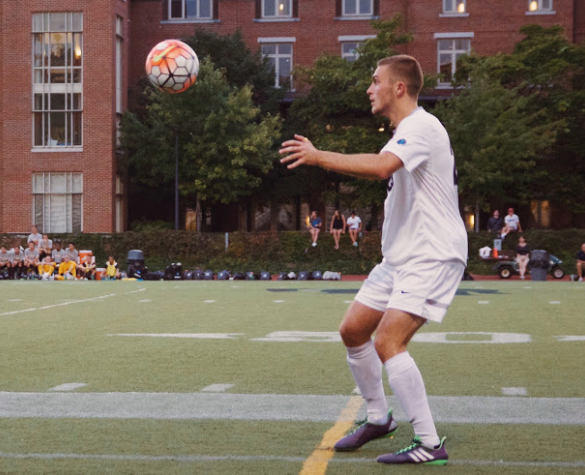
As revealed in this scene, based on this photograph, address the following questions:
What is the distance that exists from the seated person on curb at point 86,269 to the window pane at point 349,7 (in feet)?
68.4

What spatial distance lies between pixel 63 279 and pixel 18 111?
14.8m

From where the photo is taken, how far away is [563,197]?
45594mm

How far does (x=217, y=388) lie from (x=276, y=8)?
1713 inches

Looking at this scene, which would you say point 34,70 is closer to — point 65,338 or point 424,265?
point 65,338

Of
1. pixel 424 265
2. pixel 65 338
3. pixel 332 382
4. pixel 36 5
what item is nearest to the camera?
pixel 424 265

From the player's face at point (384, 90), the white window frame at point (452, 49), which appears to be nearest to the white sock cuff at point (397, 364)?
the player's face at point (384, 90)

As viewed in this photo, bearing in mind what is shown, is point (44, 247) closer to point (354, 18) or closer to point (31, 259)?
point (31, 259)

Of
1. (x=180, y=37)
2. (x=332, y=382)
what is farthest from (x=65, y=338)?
(x=180, y=37)

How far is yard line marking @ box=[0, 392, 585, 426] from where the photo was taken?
6266mm

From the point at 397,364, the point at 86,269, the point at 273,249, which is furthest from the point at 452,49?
the point at 397,364

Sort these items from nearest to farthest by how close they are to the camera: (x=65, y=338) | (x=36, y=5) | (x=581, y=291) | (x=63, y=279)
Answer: (x=65, y=338) < (x=581, y=291) < (x=63, y=279) < (x=36, y=5)

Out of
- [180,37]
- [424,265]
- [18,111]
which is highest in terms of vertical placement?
[180,37]

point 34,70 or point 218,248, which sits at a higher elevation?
point 34,70

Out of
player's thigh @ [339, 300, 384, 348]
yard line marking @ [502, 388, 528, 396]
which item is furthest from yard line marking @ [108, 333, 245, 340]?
player's thigh @ [339, 300, 384, 348]
